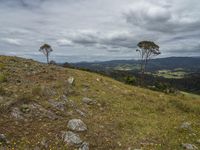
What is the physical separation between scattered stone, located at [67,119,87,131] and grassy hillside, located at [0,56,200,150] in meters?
0.26

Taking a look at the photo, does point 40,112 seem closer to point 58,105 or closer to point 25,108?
point 25,108

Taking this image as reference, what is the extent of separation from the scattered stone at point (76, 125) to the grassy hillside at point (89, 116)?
259 mm

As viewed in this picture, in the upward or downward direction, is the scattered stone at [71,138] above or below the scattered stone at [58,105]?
below

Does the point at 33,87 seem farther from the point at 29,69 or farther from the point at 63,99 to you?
the point at 29,69

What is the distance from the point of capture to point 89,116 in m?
16.8

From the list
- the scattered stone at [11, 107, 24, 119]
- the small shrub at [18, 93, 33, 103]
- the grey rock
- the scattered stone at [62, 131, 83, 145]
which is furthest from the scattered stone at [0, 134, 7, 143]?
the small shrub at [18, 93, 33, 103]

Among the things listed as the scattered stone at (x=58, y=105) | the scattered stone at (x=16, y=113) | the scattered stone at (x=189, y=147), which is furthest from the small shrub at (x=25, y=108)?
the scattered stone at (x=189, y=147)

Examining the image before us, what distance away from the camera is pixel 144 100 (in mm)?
23406

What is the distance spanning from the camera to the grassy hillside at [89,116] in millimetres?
13125

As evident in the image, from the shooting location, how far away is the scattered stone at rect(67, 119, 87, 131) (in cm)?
1421

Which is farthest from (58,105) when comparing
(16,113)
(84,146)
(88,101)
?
(84,146)

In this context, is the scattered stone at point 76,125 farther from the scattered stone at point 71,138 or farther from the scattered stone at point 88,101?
the scattered stone at point 88,101

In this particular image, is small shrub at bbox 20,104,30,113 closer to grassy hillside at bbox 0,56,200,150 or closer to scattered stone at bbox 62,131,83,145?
grassy hillside at bbox 0,56,200,150

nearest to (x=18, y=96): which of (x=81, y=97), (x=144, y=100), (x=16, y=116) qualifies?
(x=16, y=116)
